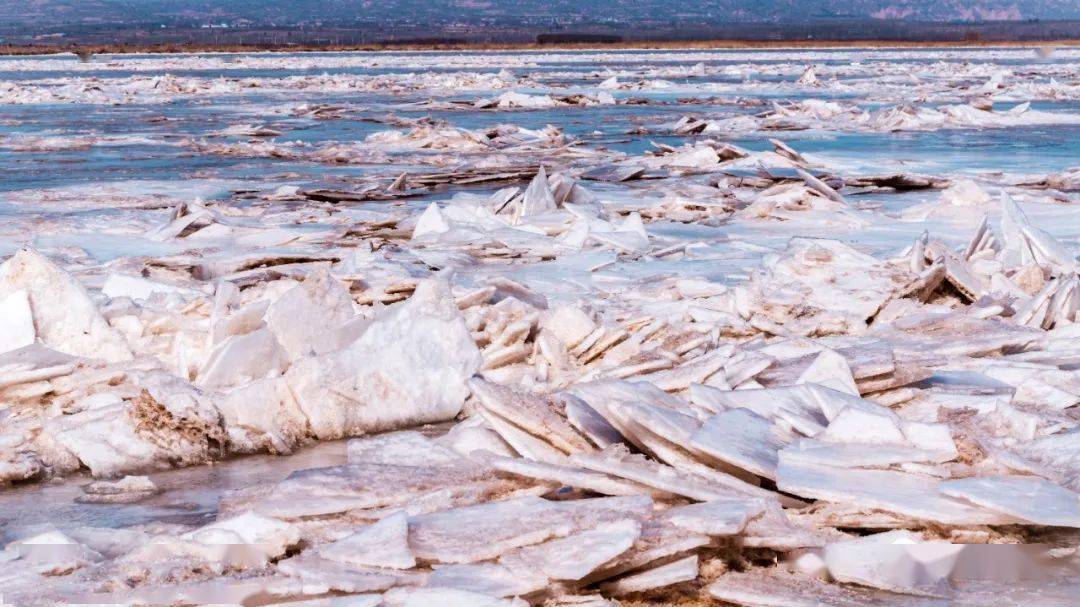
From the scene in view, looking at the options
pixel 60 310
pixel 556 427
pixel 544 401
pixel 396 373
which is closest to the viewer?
pixel 556 427

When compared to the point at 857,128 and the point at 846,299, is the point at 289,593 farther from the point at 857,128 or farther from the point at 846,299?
the point at 857,128

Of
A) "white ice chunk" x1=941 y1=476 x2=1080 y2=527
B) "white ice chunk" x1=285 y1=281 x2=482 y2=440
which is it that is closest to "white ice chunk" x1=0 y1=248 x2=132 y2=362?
"white ice chunk" x1=285 y1=281 x2=482 y2=440

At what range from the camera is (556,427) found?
11.7 feet

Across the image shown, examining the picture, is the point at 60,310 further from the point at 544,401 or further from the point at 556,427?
the point at 556,427

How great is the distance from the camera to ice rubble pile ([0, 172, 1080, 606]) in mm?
2883

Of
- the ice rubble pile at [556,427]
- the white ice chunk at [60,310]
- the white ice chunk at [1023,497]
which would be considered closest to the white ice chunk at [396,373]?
the ice rubble pile at [556,427]

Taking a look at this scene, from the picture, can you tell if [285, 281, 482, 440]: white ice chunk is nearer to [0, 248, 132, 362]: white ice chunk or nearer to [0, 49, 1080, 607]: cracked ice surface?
[0, 49, 1080, 607]: cracked ice surface

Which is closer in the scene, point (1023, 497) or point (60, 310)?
point (1023, 497)

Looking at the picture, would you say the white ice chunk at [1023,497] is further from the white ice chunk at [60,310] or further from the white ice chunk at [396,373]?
the white ice chunk at [60,310]

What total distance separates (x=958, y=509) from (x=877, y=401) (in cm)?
105

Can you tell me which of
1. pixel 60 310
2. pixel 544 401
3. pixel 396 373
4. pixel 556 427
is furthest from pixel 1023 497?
pixel 60 310

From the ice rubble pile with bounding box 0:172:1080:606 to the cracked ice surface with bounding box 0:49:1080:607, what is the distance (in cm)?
1

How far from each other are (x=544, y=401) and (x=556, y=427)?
23 centimetres

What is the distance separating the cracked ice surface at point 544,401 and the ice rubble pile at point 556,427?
1 cm
